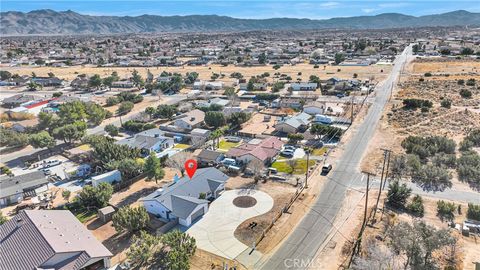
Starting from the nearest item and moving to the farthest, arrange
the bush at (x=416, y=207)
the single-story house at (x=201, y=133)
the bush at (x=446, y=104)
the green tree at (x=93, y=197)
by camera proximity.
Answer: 1. the bush at (x=416, y=207)
2. the green tree at (x=93, y=197)
3. the single-story house at (x=201, y=133)
4. the bush at (x=446, y=104)

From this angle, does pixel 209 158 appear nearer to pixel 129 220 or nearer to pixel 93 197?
pixel 93 197

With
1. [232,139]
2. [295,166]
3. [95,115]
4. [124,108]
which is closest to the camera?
[295,166]

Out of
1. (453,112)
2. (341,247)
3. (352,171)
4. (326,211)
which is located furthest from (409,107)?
(341,247)

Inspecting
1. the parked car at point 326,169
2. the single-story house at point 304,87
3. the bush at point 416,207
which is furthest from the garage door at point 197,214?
the single-story house at point 304,87

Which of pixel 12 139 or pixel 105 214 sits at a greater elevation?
pixel 12 139

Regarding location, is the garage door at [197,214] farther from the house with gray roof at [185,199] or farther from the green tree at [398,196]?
the green tree at [398,196]

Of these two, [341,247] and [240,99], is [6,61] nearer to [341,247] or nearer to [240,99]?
[240,99]
